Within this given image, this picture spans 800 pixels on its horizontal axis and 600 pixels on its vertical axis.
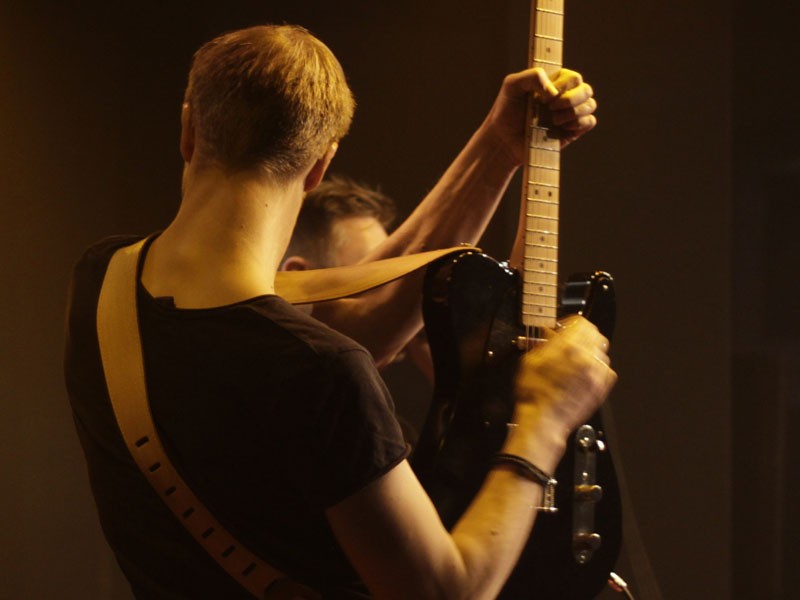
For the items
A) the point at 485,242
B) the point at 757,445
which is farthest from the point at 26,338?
the point at 757,445

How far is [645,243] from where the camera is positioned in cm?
236

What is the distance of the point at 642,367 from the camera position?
234 centimetres

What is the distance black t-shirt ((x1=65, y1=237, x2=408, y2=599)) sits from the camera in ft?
2.89

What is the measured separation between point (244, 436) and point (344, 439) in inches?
3.9

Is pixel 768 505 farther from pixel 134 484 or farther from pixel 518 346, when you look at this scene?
pixel 134 484

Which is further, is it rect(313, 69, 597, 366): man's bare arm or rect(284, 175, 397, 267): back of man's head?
rect(284, 175, 397, 267): back of man's head

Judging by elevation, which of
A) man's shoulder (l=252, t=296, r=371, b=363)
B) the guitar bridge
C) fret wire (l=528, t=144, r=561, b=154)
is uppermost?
fret wire (l=528, t=144, r=561, b=154)

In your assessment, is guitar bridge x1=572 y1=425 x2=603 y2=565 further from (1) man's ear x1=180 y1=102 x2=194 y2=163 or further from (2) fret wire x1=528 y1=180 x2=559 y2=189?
(1) man's ear x1=180 y1=102 x2=194 y2=163

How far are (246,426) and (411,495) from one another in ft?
0.53

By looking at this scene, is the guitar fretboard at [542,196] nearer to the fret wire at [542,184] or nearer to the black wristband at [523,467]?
the fret wire at [542,184]

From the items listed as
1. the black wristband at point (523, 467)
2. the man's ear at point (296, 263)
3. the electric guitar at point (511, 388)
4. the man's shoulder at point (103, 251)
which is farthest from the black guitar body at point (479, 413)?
the man's ear at point (296, 263)

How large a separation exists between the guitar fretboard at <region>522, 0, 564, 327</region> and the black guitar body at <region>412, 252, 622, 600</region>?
3 cm

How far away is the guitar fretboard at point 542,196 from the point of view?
49.9 inches

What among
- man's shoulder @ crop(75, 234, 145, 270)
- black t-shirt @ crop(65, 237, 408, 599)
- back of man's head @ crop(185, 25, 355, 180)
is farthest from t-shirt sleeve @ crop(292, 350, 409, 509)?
man's shoulder @ crop(75, 234, 145, 270)
